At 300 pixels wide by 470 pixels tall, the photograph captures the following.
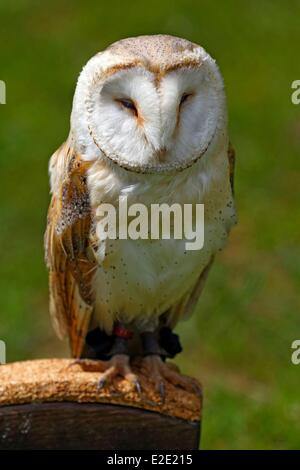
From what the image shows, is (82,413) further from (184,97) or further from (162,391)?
(184,97)

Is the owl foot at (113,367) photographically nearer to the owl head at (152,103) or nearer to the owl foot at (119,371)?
the owl foot at (119,371)

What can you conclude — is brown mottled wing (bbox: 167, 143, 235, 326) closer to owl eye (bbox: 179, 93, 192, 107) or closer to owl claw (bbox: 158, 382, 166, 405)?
owl claw (bbox: 158, 382, 166, 405)

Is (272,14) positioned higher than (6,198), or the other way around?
(272,14)

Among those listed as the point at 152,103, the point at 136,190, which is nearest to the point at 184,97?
the point at 152,103

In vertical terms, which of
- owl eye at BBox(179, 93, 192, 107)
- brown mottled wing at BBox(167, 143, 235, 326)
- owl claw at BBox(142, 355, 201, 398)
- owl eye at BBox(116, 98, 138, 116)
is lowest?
owl claw at BBox(142, 355, 201, 398)

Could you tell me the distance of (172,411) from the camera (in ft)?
8.61

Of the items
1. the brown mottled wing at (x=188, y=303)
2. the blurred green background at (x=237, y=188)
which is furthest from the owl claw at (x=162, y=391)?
the blurred green background at (x=237, y=188)

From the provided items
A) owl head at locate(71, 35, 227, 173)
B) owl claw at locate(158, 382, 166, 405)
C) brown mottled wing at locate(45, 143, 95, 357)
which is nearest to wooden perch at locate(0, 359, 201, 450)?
owl claw at locate(158, 382, 166, 405)

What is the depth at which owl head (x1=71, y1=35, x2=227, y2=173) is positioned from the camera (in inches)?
84.9

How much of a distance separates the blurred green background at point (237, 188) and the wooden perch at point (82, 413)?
35.4 inches

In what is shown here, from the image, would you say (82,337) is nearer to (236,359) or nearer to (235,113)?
(236,359)
